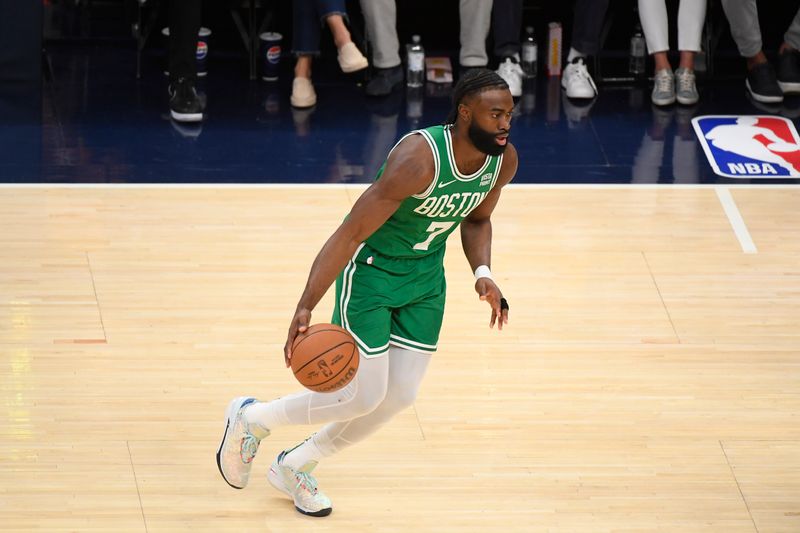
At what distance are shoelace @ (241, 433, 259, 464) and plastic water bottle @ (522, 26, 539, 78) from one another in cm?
484

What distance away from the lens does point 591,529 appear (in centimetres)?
460

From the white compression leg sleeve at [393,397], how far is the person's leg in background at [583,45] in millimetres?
4447

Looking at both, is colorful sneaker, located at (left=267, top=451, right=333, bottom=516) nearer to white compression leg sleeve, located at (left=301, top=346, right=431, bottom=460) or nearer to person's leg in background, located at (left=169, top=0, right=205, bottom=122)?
white compression leg sleeve, located at (left=301, top=346, right=431, bottom=460)

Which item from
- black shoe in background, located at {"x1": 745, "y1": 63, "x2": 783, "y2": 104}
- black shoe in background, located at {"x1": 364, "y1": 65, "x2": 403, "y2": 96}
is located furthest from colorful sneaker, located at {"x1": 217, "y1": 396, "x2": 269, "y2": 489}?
black shoe in background, located at {"x1": 745, "y1": 63, "x2": 783, "y2": 104}

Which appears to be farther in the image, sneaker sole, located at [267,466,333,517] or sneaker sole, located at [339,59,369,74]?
sneaker sole, located at [339,59,369,74]

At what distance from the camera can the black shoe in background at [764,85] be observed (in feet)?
27.6

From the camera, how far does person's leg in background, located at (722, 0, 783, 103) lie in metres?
8.42

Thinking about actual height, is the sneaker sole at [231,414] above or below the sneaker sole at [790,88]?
above

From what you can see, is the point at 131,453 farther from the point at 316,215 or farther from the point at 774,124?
the point at 774,124

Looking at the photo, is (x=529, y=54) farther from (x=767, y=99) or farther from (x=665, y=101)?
(x=767, y=99)

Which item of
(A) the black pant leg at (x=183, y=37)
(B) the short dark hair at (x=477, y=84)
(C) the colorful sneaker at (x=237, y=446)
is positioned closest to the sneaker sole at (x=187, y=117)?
(A) the black pant leg at (x=183, y=37)

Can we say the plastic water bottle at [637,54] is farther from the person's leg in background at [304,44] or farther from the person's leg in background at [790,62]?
the person's leg in background at [304,44]

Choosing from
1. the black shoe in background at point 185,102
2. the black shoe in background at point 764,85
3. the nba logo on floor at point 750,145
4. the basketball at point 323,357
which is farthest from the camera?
the black shoe in background at point 764,85

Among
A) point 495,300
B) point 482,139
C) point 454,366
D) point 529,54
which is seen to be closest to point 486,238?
point 495,300
